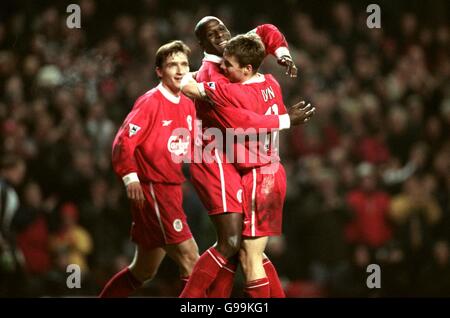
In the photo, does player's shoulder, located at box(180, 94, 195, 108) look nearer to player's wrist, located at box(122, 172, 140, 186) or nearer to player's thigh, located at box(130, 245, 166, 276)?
player's wrist, located at box(122, 172, 140, 186)

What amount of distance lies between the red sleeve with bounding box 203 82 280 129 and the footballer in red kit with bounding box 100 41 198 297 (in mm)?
643

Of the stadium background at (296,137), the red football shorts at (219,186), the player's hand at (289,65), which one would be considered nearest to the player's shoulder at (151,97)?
the red football shorts at (219,186)

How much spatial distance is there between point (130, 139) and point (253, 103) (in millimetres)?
834

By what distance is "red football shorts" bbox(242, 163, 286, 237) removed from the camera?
5113mm

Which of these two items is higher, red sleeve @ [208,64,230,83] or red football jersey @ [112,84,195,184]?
red sleeve @ [208,64,230,83]

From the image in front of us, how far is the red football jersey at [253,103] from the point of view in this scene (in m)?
5.09

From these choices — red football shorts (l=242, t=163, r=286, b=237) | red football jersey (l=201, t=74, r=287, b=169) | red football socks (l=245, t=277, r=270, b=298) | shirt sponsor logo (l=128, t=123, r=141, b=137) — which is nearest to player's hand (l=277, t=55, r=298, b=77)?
red football jersey (l=201, t=74, r=287, b=169)

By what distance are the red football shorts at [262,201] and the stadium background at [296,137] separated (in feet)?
9.10

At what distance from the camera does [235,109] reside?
5078 mm

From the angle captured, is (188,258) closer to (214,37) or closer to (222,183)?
(222,183)

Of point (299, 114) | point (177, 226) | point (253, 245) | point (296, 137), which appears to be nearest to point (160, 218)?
point (177, 226)

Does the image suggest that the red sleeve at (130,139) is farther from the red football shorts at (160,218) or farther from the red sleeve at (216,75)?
the red sleeve at (216,75)
